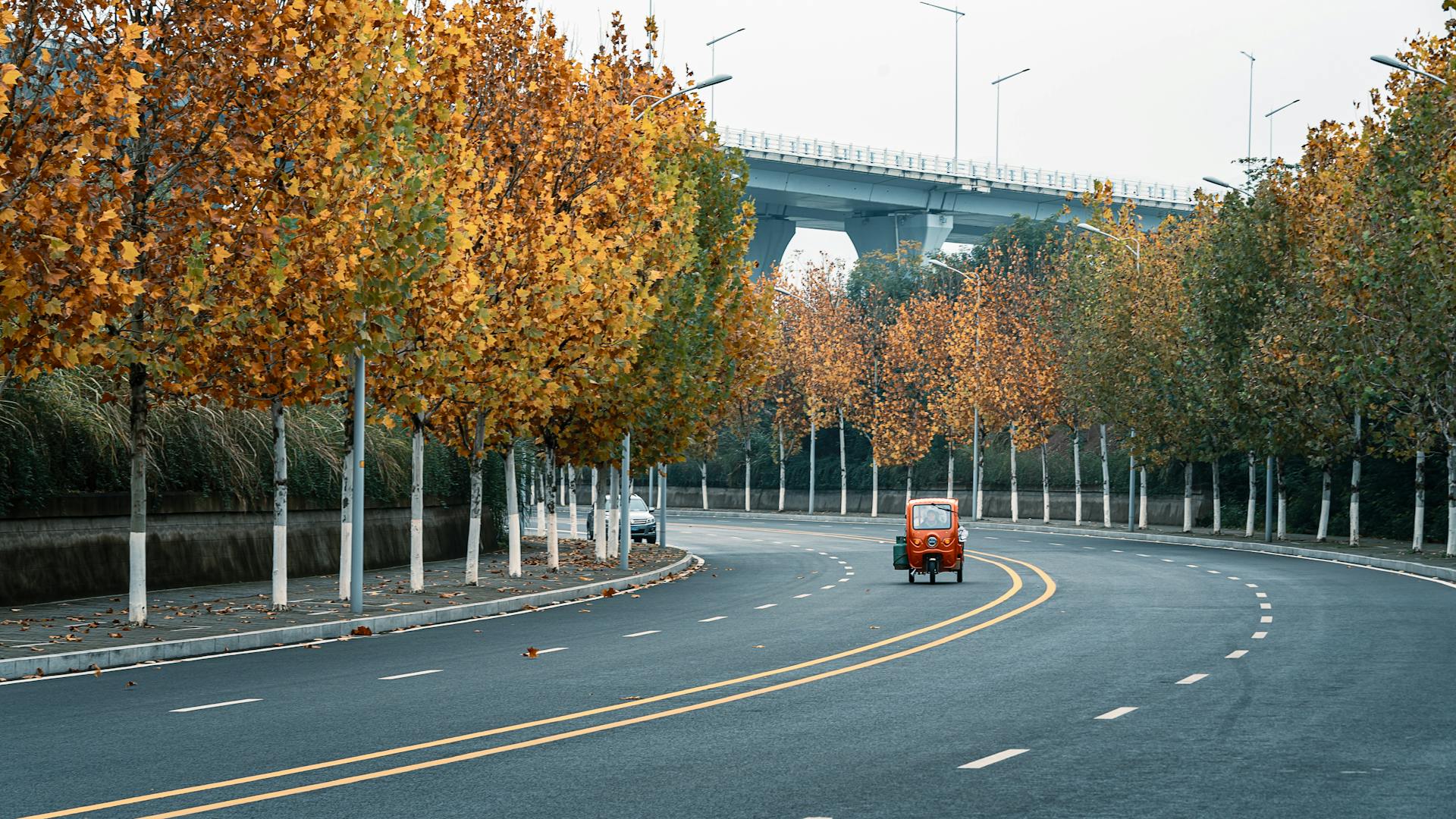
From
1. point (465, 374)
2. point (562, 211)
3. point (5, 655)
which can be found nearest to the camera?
point (5, 655)

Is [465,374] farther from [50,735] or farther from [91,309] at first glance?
[50,735]

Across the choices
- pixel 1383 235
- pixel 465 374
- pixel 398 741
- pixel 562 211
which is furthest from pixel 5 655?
pixel 1383 235

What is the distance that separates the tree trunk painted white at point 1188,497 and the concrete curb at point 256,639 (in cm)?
3413

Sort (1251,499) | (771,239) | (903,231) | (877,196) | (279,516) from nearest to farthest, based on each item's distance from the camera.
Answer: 1. (279,516)
2. (1251,499)
3. (877,196)
4. (903,231)
5. (771,239)

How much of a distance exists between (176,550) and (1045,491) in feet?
153

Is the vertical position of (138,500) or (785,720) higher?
(138,500)

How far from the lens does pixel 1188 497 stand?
57406mm

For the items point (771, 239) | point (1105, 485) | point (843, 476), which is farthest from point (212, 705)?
point (771, 239)

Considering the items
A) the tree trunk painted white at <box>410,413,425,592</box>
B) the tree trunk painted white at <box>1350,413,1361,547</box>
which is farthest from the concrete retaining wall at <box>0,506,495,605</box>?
the tree trunk painted white at <box>1350,413,1361,547</box>

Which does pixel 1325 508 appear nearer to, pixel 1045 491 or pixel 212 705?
pixel 1045 491

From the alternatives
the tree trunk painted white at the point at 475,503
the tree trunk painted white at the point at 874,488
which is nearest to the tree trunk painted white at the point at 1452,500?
the tree trunk painted white at the point at 475,503

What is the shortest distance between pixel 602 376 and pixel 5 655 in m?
15.8

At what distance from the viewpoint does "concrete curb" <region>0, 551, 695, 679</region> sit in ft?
53.6

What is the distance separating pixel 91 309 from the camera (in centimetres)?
1731
